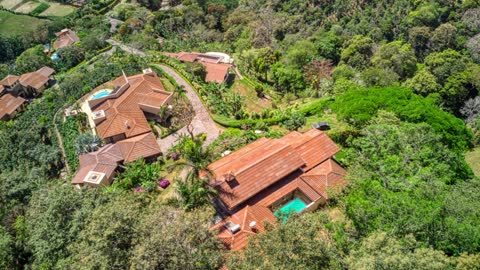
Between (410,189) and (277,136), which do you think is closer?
(410,189)

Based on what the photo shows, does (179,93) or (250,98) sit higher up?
(179,93)

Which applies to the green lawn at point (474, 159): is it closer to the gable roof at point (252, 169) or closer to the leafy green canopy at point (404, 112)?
the leafy green canopy at point (404, 112)

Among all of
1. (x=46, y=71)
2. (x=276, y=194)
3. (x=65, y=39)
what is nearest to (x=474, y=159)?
(x=276, y=194)

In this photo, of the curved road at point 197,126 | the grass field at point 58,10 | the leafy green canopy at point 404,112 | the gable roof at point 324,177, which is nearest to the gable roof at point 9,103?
the curved road at point 197,126

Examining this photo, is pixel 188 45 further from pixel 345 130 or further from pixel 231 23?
pixel 345 130

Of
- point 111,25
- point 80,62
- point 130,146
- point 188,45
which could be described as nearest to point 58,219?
point 130,146

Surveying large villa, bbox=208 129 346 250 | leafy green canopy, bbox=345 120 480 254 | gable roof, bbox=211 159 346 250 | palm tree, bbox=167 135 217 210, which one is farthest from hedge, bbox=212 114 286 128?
leafy green canopy, bbox=345 120 480 254

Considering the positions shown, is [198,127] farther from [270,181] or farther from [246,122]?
[270,181]
